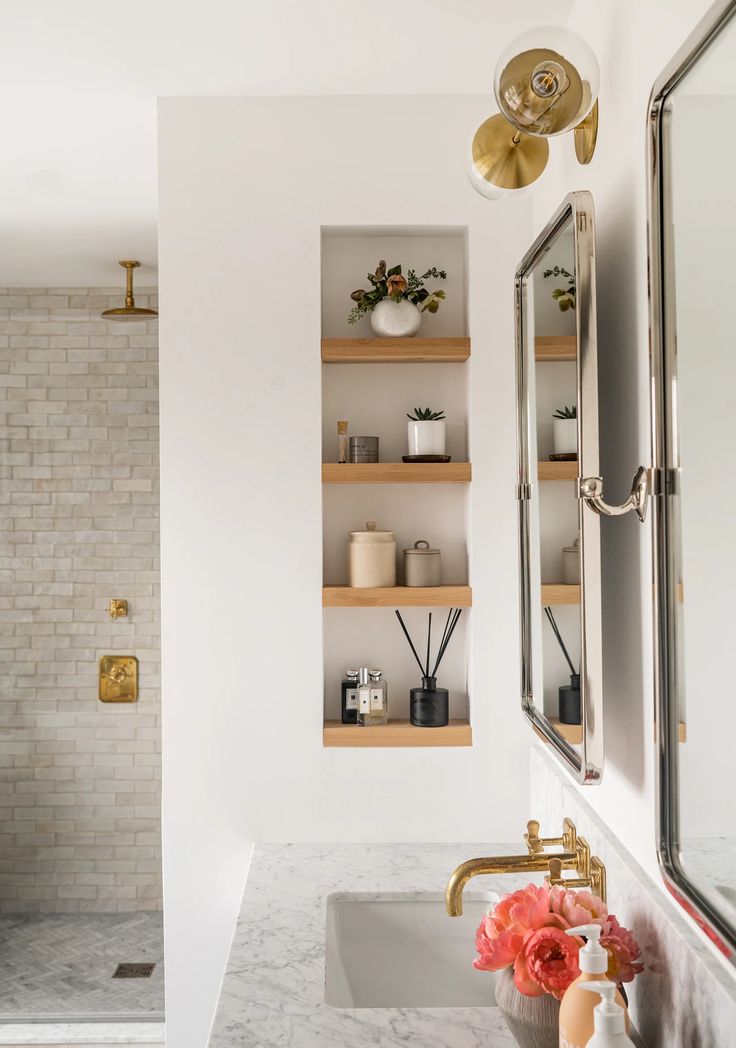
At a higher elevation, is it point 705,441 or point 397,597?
point 705,441

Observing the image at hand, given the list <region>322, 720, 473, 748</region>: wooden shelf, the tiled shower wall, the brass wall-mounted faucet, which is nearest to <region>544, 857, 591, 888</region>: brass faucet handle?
the brass wall-mounted faucet

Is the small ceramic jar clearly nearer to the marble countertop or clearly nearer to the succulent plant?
the succulent plant

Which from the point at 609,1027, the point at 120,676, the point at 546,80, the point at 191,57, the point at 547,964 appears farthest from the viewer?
the point at 120,676

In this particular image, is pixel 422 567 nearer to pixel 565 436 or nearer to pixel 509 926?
pixel 565 436

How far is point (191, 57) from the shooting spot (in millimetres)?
2029

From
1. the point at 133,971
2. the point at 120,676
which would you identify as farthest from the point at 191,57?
the point at 133,971

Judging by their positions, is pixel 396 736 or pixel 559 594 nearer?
pixel 559 594

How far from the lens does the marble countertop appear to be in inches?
52.8

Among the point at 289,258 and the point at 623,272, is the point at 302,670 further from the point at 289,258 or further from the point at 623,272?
the point at 623,272

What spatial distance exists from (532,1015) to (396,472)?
1.25m

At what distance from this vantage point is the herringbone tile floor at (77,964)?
3.31m

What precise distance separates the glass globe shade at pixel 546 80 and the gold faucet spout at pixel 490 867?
3.73 ft

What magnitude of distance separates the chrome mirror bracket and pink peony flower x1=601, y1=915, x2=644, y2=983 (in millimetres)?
551

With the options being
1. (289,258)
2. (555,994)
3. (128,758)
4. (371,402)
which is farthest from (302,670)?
(128,758)
